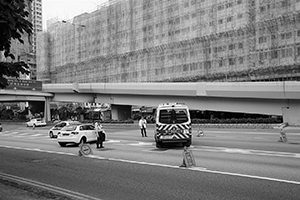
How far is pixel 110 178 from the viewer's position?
10.6 meters

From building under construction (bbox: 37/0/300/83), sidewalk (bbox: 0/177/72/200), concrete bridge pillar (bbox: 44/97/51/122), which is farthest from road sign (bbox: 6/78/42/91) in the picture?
sidewalk (bbox: 0/177/72/200)

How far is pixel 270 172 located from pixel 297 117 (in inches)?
970

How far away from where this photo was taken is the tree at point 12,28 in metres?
7.97

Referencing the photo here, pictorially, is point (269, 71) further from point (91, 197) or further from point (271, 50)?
point (91, 197)

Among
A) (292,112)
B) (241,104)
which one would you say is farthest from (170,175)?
(241,104)

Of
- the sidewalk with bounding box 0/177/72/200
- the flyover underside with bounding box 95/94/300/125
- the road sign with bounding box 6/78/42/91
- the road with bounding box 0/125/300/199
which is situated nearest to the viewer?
the sidewalk with bounding box 0/177/72/200

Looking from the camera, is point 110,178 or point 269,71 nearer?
point 110,178

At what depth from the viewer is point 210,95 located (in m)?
37.9

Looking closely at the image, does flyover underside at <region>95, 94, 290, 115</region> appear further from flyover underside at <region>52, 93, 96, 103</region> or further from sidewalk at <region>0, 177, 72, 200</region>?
sidewalk at <region>0, 177, 72, 200</region>

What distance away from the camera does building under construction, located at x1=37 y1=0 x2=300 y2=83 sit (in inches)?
1748

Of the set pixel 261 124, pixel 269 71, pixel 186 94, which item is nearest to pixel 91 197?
pixel 261 124

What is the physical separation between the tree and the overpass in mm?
27670

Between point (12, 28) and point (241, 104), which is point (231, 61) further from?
point (12, 28)

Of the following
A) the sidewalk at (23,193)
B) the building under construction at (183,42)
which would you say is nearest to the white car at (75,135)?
the sidewalk at (23,193)
